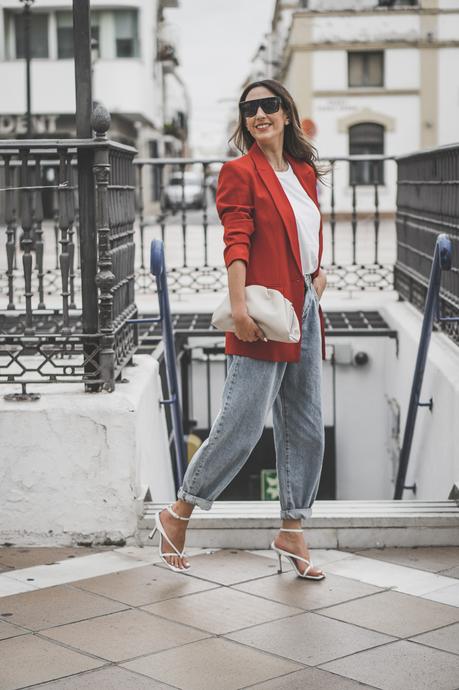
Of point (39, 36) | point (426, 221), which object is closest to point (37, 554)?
point (426, 221)

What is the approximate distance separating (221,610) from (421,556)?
1150 millimetres

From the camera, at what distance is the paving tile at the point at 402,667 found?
11.9ft

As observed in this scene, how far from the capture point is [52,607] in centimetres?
443

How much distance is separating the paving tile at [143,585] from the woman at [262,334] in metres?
0.10

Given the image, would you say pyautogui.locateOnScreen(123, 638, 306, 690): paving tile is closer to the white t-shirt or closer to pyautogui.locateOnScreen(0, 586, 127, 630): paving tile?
pyautogui.locateOnScreen(0, 586, 127, 630): paving tile

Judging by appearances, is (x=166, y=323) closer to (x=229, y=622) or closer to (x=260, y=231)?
(x=260, y=231)

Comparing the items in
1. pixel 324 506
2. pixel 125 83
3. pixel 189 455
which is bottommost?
pixel 189 455

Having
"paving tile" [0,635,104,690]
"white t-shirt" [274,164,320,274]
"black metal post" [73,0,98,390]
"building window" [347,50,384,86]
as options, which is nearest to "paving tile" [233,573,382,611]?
"paving tile" [0,635,104,690]

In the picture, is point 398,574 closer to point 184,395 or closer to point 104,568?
point 104,568

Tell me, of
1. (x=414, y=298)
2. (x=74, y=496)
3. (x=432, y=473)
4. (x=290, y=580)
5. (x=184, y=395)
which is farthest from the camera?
(x=184, y=395)

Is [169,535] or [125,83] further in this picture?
[125,83]

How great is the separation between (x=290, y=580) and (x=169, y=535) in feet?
1.71

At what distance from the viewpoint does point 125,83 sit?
42.7 meters

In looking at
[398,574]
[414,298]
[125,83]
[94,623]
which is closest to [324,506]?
[398,574]
